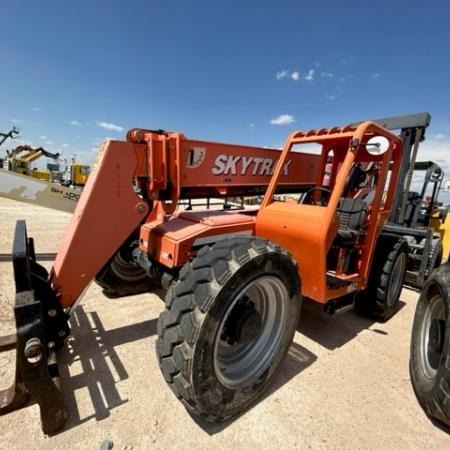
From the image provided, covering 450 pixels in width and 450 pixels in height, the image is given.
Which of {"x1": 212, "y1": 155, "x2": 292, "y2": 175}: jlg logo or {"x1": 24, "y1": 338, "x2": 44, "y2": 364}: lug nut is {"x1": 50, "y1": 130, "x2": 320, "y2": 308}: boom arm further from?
{"x1": 24, "y1": 338, "x2": 44, "y2": 364}: lug nut

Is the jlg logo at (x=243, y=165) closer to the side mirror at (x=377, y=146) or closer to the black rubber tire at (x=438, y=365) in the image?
the side mirror at (x=377, y=146)

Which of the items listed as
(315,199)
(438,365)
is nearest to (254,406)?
(438,365)

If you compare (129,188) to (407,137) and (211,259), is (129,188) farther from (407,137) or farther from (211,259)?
(407,137)

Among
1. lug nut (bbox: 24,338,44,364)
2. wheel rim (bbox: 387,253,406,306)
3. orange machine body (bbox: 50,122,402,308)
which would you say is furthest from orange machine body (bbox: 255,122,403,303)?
lug nut (bbox: 24,338,44,364)

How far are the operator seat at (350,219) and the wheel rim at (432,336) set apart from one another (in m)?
0.99

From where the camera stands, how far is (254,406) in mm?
2400

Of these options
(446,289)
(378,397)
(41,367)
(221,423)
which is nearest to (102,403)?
(41,367)

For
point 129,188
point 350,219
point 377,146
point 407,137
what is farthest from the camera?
point 407,137

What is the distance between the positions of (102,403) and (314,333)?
244 cm

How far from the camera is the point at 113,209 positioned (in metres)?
2.61

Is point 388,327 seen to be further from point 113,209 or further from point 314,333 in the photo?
point 113,209

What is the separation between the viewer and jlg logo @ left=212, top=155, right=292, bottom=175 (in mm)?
3217

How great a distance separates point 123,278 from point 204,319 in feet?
8.10

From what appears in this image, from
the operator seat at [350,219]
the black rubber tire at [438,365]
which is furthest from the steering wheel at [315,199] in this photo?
the black rubber tire at [438,365]
